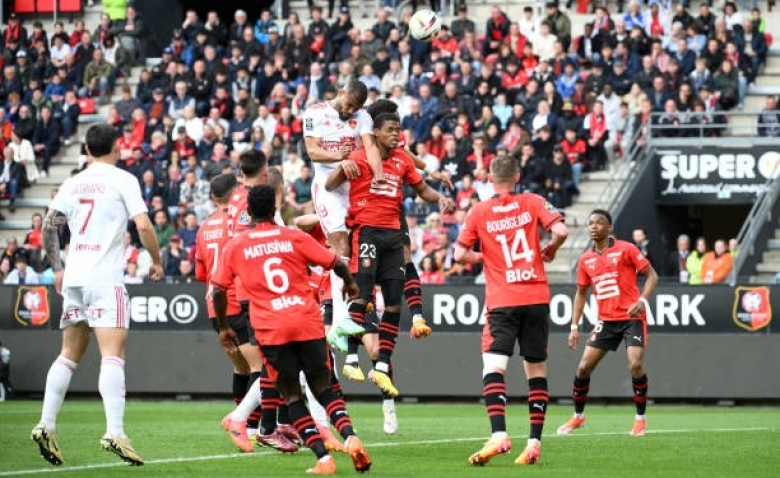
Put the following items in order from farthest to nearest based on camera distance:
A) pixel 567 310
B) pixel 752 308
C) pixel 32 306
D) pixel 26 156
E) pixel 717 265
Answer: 1. pixel 26 156
2. pixel 32 306
3. pixel 717 265
4. pixel 567 310
5. pixel 752 308

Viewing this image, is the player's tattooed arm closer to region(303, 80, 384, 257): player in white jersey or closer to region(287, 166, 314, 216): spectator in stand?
region(303, 80, 384, 257): player in white jersey

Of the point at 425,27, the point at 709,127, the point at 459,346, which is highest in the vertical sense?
the point at 425,27

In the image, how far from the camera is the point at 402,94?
3192cm

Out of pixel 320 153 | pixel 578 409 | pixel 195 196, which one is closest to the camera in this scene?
pixel 320 153

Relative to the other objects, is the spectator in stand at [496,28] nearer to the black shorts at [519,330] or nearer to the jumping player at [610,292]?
the jumping player at [610,292]

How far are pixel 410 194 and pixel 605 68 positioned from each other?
4.82 m

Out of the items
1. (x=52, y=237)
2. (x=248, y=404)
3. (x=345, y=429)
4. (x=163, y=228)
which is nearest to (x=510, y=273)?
(x=345, y=429)

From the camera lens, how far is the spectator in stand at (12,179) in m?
34.1

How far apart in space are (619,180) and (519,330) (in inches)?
650

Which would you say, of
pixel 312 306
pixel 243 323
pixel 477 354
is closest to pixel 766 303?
pixel 477 354

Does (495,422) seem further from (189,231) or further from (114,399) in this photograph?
(189,231)

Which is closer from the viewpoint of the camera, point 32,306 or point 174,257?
point 32,306

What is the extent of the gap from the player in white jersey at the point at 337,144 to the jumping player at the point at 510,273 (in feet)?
7.43

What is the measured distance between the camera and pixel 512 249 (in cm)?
1310
